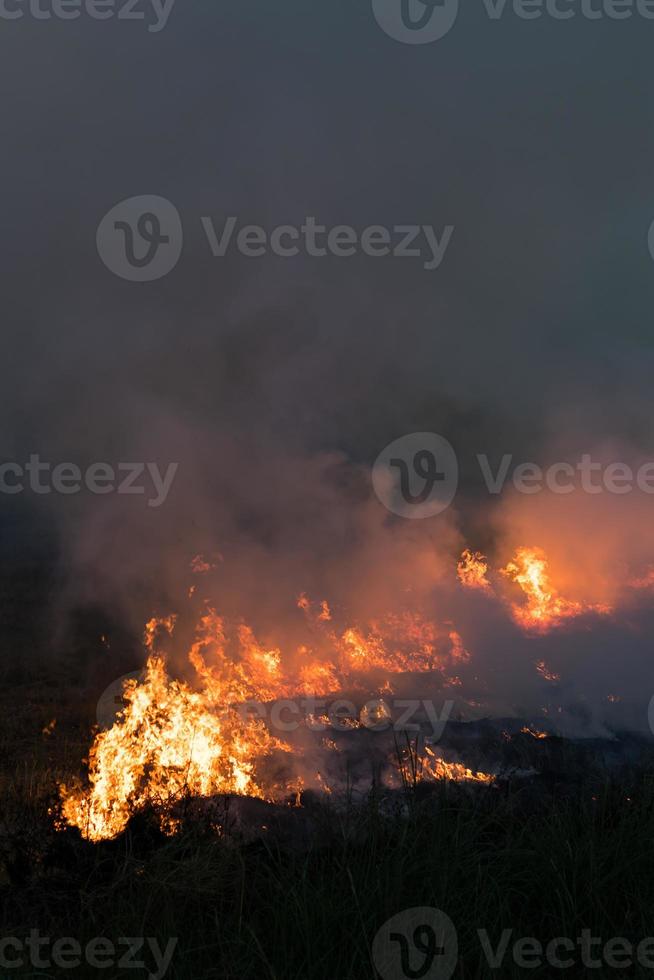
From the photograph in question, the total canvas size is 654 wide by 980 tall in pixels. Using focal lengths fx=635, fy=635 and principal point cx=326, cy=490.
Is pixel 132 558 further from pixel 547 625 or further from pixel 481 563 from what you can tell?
pixel 547 625

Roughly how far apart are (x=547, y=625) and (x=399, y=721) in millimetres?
3552

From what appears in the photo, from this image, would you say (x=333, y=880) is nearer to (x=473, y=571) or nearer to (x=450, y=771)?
(x=450, y=771)

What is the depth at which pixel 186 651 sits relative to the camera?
8195mm

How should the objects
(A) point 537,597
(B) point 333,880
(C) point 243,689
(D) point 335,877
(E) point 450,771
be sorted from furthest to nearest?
(A) point 537,597
(C) point 243,689
(E) point 450,771
(D) point 335,877
(B) point 333,880

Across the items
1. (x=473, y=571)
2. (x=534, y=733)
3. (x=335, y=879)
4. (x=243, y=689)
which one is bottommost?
(x=335, y=879)

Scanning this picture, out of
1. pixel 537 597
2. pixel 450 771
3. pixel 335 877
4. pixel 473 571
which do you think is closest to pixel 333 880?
pixel 335 877

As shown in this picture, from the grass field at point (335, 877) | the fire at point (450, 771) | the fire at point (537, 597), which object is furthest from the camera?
the fire at point (537, 597)

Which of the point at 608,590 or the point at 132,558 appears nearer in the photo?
the point at 608,590

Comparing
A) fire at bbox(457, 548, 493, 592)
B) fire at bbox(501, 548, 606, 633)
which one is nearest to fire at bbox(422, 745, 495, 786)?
fire at bbox(501, 548, 606, 633)

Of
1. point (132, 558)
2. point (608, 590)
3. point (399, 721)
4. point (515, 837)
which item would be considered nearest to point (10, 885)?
point (515, 837)

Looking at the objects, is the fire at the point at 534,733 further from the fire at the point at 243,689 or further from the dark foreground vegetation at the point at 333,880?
the dark foreground vegetation at the point at 333,880

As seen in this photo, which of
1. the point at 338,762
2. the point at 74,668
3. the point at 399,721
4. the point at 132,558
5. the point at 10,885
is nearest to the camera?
the point at 10,885

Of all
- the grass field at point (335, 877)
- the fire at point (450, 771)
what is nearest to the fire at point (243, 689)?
the fire at point (450, 771)

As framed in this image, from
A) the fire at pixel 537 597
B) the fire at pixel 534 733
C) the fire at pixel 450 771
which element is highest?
the fire at pixel 537 597
